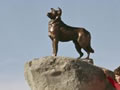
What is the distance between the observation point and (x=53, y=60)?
666 cm

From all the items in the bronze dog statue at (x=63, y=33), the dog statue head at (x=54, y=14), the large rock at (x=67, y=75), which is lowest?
the large rock at (x=67, y=75)

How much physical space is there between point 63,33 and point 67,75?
145cm

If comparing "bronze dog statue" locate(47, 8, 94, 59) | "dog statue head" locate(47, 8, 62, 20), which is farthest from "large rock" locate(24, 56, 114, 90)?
"dog statue head" locate(47, 8, 62, 20)

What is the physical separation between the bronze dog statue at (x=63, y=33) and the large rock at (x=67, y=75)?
975mm

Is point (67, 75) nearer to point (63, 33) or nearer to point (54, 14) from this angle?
point (63, 33)

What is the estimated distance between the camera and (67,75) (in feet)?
21.3

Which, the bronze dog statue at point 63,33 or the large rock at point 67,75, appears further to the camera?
the bronze dog statue at point 63,33

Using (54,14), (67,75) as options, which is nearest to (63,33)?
(54,14)

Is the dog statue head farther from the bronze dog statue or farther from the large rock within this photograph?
the large rock

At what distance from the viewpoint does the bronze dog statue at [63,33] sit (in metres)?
7.69

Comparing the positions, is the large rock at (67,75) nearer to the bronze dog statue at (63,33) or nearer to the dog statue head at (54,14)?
the bronze dog statue at (63,33)

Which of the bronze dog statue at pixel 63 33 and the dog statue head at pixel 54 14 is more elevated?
the dog statue head at pixel 54 14

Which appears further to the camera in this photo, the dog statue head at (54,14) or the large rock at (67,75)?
the dog statue head at (54,14)

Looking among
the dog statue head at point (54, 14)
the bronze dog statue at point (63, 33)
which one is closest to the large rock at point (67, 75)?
the bronze dog statue at point (63, 33)
